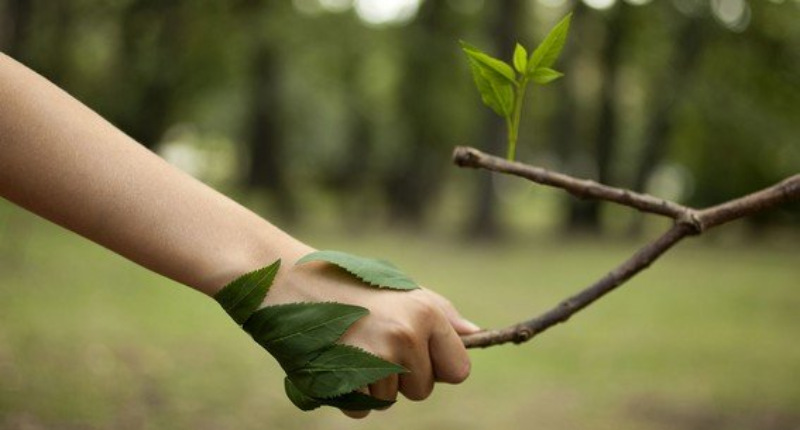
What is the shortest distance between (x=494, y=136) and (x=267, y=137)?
8.74 metres

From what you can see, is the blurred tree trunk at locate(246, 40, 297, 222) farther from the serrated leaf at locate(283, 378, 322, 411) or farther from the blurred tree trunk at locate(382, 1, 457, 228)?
the serrated leaf at locate(283, 378, 322, 411)

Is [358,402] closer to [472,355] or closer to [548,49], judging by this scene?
[548,49]

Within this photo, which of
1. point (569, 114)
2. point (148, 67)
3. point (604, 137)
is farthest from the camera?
point (569, 114)

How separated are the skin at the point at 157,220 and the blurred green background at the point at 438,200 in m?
2.88

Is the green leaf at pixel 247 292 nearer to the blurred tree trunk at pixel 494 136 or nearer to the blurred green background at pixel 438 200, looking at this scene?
the blurred green background at pixel 438 200

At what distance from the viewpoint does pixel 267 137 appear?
22344 millimetres

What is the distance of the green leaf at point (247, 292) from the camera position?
1.04 m

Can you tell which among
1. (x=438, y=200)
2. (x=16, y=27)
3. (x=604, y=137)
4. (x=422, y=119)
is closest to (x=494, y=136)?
(x=604, y=137)

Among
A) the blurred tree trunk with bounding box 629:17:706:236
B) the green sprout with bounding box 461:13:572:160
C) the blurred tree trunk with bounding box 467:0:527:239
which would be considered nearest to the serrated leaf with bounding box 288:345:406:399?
the green sprout with bounding box 461:13:572:160

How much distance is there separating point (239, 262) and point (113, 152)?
21 centimetres

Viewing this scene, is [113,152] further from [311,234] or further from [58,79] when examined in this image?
[311,234]

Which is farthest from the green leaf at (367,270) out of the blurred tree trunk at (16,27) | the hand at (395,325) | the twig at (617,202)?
the blurred tree trunk at (16,27)

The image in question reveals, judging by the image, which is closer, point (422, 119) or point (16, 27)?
point (16, 27)

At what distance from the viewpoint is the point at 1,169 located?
1.05m
